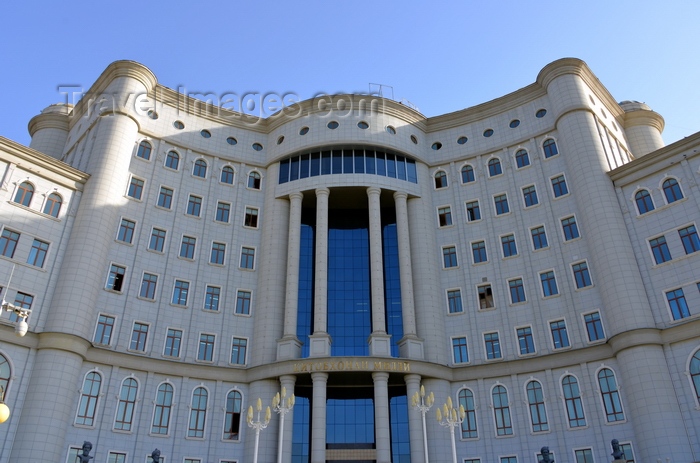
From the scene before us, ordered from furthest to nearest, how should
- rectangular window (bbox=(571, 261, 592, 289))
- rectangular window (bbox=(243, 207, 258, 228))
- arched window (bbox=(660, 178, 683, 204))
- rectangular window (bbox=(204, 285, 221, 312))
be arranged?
1. rectangular window (bbox=(243, 207, 258, 228))
2. rectangular window (bbox=(204, 285, 221, 312))
3. rectangular window (bbox=(571, 261, 592, 289))
4. arched window (bbox=(660, 178, 683, 204))

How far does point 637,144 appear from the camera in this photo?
48438 millimetres

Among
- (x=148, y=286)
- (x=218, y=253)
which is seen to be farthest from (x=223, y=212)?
(x=148, y=286)

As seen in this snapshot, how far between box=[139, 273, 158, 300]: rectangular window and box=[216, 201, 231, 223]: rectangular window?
7.18 meters

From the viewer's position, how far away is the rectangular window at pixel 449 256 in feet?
142

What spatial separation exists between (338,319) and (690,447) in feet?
77.1

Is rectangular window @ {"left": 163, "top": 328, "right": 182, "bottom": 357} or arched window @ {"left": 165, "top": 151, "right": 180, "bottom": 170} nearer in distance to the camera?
rectangular window @ {"left": 163, "top": 328, "right": 182, "bottom": 357}

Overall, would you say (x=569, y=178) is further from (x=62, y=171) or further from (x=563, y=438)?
(x=62, y=171)

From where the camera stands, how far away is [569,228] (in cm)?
3981

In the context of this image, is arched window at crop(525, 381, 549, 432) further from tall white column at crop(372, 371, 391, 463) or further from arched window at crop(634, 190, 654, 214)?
arched window at crop(634, 190, 654, 214)

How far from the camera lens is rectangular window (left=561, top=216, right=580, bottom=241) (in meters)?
39.4

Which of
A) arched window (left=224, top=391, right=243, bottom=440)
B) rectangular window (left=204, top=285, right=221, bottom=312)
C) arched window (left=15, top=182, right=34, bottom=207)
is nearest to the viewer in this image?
arched window (left=15, top=182, right=34, bottom=207)

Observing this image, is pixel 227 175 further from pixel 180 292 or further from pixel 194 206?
pixel 180 292

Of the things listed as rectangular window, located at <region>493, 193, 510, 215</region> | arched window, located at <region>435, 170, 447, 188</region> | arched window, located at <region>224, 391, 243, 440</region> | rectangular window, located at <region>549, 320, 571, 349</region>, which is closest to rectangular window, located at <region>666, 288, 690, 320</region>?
rectangular window, located at <region>549, 320, 571, 349</region>

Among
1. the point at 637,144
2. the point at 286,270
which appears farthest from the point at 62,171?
the point at 637,144
